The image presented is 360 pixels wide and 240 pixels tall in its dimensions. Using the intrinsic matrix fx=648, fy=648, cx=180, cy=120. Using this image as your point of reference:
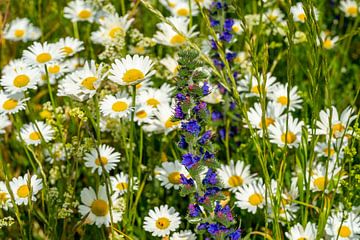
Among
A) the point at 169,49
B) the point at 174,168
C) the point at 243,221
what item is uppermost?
the point at 169,49

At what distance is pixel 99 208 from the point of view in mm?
2320

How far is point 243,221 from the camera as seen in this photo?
2537 millimetres

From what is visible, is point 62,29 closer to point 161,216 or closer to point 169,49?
point 169,49

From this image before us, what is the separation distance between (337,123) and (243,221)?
531 millimetres

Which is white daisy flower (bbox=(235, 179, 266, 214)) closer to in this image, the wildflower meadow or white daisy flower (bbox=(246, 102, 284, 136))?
the wildflower meadow

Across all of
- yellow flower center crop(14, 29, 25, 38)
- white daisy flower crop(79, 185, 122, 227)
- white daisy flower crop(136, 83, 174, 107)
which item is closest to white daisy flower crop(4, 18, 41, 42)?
yellow flower center crop(14, 29, 25, 38)

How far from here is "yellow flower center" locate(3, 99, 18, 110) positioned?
247cm

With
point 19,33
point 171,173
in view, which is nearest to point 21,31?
point 19,33

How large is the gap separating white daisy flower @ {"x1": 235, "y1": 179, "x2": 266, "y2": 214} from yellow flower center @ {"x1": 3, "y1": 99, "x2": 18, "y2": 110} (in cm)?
91

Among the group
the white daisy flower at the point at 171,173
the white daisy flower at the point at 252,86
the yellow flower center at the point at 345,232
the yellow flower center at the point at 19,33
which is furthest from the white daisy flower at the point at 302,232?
the yellow flower center at the point at 19,33

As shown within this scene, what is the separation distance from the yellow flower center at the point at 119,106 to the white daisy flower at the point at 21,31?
103 cm

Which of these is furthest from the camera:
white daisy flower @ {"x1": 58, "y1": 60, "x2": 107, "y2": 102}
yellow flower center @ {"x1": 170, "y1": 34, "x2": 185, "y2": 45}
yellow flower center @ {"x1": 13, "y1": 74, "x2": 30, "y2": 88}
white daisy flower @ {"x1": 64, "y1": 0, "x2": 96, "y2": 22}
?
white daisy flower @ {"x1": 64, "y1": 0, "x2": 96, "y2": 22}

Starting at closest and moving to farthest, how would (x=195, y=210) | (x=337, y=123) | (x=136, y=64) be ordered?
(x=195, y=210), (x=136, y=64), (x=337, y=123)

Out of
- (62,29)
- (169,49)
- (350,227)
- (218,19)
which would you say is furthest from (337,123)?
(62,29)
